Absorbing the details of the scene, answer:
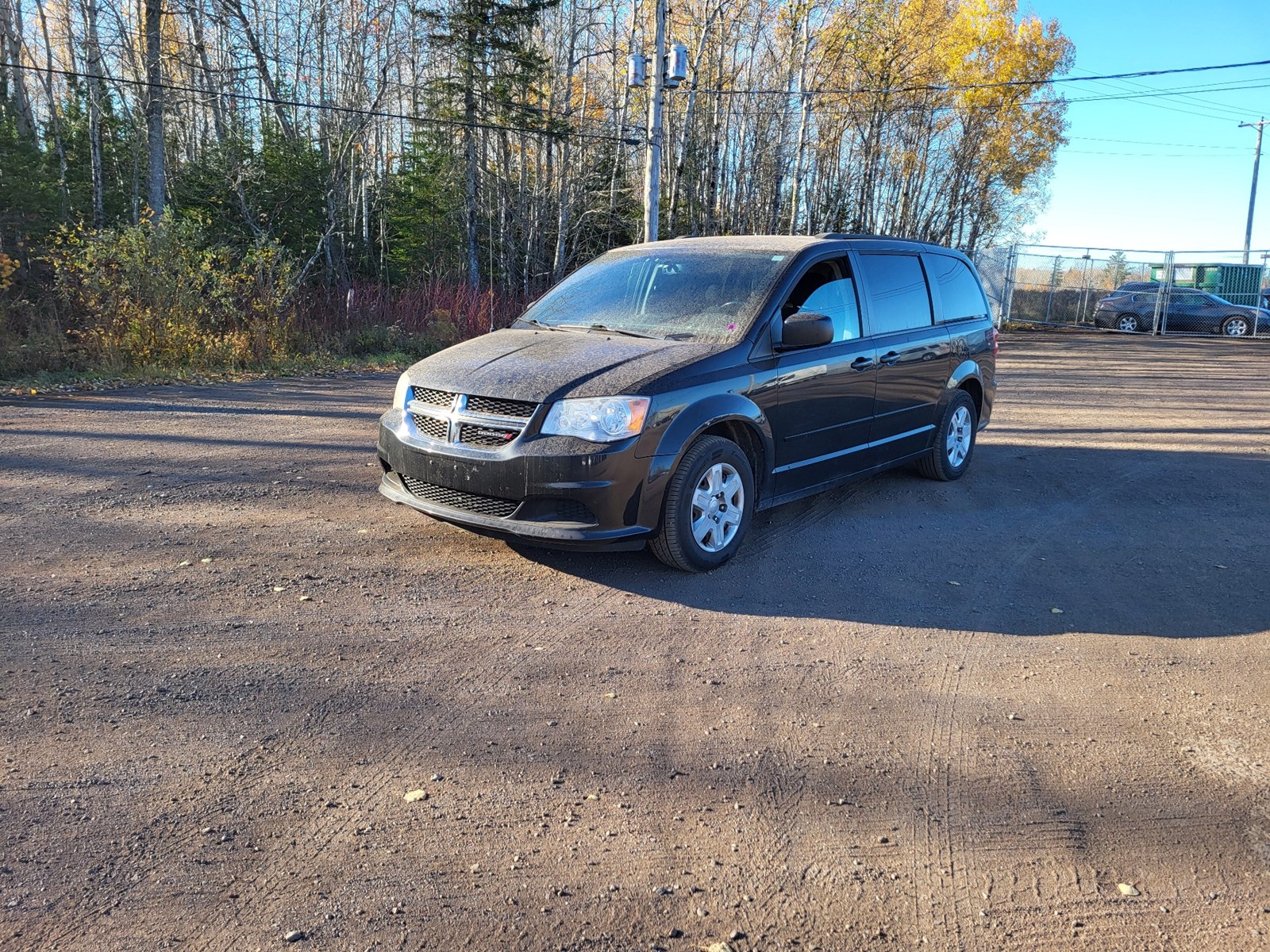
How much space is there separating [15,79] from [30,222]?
31.3 feet

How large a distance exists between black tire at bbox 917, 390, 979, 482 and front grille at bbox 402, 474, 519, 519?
13.3ft

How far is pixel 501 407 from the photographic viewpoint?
4871 millimetres

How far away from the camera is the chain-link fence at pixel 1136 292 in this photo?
29048 mm

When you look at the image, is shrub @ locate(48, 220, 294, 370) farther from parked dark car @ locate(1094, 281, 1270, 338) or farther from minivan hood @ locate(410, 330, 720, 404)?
parked dark car @ locate(1094, 281, 1270, 338)

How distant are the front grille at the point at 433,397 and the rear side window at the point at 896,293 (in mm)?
3116

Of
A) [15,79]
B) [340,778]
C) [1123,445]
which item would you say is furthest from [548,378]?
[15,79]

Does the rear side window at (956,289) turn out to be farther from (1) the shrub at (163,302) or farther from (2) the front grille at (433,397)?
(1) the shrub at (163,302)

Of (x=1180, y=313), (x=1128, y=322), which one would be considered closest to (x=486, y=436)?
(x=1128, y=322)

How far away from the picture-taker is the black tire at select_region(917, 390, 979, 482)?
7531 millimetres

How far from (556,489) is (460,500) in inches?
24.5

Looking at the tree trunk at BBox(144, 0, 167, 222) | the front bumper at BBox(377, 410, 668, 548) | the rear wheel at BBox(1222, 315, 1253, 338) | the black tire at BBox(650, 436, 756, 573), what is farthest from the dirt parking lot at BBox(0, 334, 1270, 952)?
the rear wheel at BBox(1222, 315, 1253, 338)

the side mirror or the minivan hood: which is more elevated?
the side mirror

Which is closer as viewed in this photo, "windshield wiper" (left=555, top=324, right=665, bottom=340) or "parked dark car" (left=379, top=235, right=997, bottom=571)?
"parked dark car" (left=379, top=235, right=997, bottom=571)

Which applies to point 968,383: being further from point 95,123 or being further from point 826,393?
point 95,123
